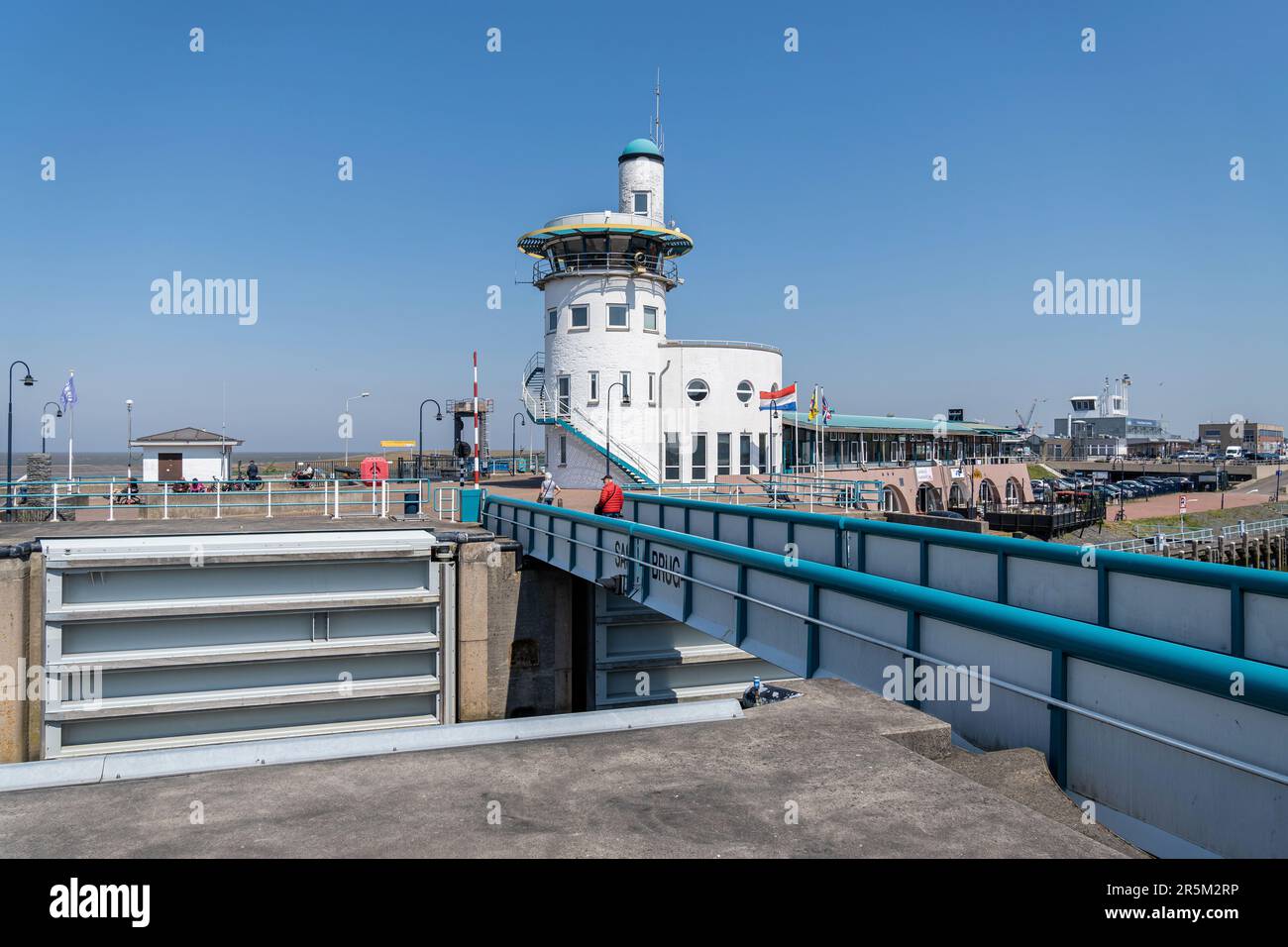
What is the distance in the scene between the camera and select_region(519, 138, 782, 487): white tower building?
4150cm

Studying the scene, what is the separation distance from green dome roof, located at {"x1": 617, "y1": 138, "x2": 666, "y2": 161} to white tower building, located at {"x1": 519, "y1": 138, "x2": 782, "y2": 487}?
2.0 inches

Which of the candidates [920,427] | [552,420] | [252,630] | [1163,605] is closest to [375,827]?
[1163,605]

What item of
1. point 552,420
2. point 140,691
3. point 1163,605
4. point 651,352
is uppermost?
point 651,352

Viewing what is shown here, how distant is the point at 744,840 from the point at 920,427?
76484mm

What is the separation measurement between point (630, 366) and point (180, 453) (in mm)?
20657

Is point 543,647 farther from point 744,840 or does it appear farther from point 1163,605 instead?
point 744,840

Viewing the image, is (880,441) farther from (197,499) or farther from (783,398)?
(197,499)

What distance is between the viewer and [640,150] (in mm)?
43938

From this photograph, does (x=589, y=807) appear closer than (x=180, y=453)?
Yes

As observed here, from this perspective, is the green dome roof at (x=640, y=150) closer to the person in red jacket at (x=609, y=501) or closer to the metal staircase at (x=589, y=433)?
the metal staircase at (x=589, y=433)

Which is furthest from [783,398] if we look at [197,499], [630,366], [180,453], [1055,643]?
[1055,643]

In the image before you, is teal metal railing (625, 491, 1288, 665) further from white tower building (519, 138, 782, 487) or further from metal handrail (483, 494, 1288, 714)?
white tower building (519, 138, 782, 487)

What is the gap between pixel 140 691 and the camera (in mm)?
17141

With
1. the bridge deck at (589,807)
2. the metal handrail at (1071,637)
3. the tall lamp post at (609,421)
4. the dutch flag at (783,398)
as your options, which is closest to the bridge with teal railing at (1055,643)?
the metal handrail at (1071,637)
